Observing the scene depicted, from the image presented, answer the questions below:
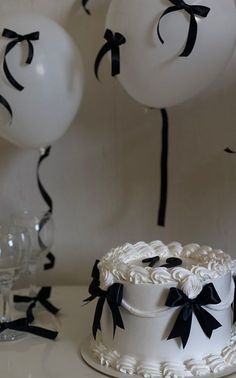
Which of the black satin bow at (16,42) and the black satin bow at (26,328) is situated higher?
the black satin bow at (16,42)

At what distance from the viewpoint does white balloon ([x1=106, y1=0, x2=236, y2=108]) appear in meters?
1.02

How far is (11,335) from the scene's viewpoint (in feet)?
3.59

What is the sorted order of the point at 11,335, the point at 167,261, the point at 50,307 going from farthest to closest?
the point at 50,307, the point at 11,335, the point at 167,261

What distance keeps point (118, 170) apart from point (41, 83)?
0.38 meters

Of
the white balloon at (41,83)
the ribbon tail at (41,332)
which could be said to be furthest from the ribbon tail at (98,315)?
the white balloon at (41,83)

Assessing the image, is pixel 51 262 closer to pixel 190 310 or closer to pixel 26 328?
pixel 26 328

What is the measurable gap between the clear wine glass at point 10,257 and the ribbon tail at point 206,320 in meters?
0.36

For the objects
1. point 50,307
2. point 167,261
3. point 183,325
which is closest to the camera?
point 183,325

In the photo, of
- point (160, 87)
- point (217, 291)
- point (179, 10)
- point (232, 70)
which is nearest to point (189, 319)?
point (217, 291)

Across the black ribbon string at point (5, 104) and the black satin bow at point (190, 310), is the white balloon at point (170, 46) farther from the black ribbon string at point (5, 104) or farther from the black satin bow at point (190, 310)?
the black satin bow at point (190, 310)

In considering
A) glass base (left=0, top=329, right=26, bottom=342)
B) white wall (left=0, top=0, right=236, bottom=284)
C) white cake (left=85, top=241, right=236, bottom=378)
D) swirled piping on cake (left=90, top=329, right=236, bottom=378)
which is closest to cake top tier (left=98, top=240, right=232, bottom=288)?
white cake (left=85, top=241, right=236, bottom=378)

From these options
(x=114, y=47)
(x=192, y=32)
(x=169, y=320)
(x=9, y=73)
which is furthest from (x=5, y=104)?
(x=169, y=320)

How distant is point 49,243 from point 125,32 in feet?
1.59

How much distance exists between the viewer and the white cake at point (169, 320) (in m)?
0.89
